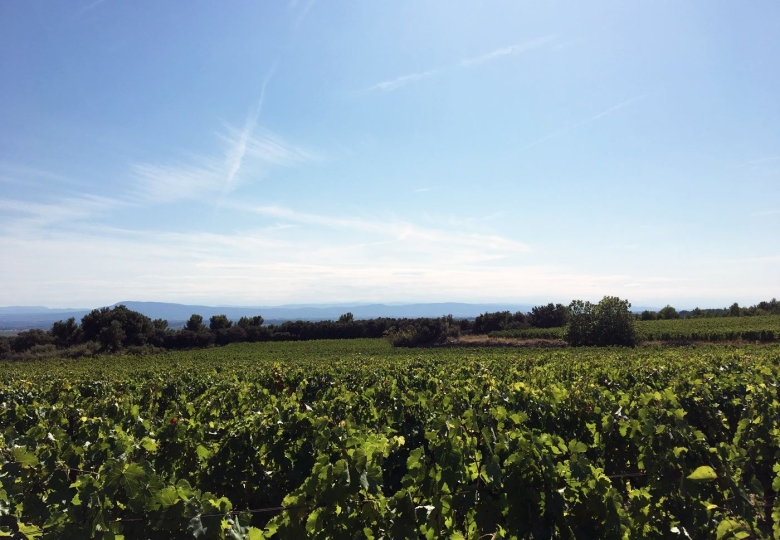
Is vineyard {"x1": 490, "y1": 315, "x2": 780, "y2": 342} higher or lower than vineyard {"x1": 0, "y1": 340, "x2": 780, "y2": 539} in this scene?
lower

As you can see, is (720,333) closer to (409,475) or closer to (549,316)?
(549,316)

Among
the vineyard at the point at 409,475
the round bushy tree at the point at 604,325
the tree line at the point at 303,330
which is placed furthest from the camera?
the tree line at the point at 303,330

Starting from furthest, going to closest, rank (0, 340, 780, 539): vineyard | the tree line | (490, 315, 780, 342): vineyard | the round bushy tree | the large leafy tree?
the large leafy tree
the tree line
the round bushy tree
(490, 315, 780, 342): vineyard
(0, 340, 780, 539): vineyard

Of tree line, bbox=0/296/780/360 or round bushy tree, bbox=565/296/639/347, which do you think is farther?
tree line, bbox=0/296/780/360

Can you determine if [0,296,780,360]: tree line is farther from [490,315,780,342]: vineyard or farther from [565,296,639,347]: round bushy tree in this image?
[490,315,780,342]: vineyard

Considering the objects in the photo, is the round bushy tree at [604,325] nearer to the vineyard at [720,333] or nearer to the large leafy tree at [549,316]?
the vineyard at [720,333]

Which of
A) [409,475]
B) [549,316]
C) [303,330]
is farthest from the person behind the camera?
[303,330]

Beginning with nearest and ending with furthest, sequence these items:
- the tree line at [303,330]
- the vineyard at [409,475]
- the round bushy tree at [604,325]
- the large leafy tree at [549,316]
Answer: the vineyard at [409,475] → the round bushy tree at [604,325] → the tree line at [303,330] → the large leafy tree at [549,316]

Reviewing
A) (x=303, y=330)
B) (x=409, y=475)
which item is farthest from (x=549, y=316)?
(x=409, y=475)

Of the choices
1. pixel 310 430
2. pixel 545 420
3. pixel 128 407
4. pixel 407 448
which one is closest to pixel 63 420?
pixel 128 407

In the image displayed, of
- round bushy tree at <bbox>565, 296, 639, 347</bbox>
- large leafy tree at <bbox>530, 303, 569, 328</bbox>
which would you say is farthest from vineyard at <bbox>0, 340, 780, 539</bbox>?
large leafy tree at <bbox>530, 303, 569, 328</bbox>

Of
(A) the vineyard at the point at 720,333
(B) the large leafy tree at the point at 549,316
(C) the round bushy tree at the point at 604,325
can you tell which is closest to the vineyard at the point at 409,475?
(C) the round bushy tree at the point at 604,325

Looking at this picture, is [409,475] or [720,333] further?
[720,333]

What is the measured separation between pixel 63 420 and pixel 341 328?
58567mm
